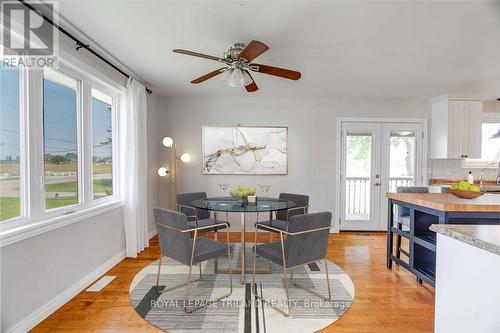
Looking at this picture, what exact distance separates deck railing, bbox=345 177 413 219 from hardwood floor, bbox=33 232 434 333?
1478mm

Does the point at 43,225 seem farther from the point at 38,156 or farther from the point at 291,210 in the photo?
the point at 291,210

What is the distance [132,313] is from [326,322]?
163cm

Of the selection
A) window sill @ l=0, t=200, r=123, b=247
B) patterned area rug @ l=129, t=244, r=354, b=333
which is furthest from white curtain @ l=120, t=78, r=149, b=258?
patterned area rug @ l=129, t=244, r=354, b=333

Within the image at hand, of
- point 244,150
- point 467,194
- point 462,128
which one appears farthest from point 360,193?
point 244,150

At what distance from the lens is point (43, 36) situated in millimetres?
1952

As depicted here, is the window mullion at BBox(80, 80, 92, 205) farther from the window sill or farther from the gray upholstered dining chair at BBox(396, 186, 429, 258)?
the gray upholstered dining chair at BBox(396, 186, 429, 258)

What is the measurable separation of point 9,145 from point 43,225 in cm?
66

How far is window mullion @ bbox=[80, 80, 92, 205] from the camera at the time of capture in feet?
8.41

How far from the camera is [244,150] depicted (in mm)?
4359

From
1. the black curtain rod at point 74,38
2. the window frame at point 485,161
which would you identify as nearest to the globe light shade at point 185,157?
the black curtain rod at point 74,38

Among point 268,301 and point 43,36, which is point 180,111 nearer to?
point 43,36

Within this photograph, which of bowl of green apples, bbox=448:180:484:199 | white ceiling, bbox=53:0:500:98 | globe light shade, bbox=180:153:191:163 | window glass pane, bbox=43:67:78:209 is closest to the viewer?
white ceiling, bbox=53:0:500:98

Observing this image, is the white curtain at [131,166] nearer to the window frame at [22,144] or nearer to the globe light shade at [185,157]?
the globe light shade at [185,157]

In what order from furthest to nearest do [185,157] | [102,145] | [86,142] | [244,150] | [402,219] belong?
[244,150]
[185,157]
[102,145]
[402,219]
[86,142]
